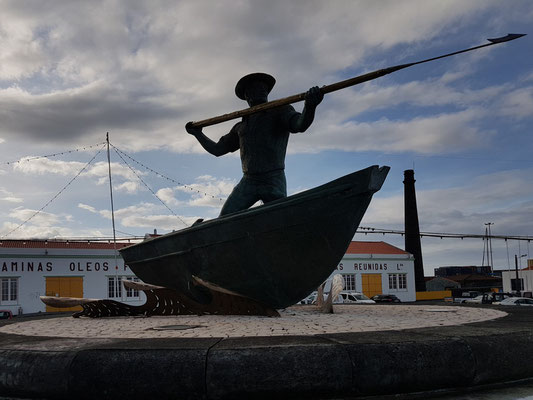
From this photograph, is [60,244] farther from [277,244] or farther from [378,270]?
[277,244]

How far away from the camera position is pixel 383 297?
27.6m

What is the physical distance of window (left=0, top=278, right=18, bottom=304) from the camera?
2458 cm

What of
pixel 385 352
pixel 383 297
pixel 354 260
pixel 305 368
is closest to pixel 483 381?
pixel 385 352

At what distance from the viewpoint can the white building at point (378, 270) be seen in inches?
1328

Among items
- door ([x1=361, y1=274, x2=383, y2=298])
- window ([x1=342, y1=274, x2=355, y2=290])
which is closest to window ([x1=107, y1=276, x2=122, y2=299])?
window ([x1=342, y1=274, x2=355, y2=290])

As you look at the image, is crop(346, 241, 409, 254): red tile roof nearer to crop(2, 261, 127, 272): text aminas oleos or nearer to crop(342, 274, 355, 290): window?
crop(342, 274, 355, 290): window

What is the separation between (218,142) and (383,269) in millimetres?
29621

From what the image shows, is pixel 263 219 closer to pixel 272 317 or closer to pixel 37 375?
pixel 272 317

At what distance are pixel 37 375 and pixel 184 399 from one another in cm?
106

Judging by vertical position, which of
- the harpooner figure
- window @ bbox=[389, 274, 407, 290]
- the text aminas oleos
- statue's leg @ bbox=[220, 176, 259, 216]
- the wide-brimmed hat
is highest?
the wide-brimmed hat

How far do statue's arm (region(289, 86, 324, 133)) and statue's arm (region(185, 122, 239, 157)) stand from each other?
1.17m

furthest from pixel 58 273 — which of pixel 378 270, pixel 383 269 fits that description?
pixel 383 269

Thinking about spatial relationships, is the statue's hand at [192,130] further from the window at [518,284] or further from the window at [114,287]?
the window at [518,284]

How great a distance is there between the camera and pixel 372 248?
120ft
